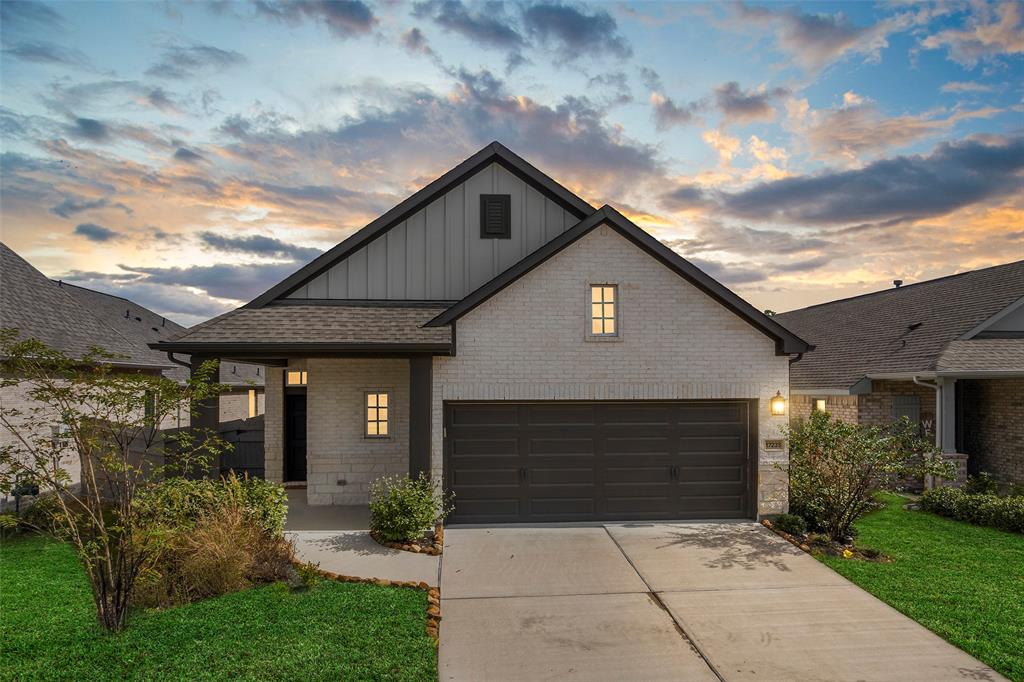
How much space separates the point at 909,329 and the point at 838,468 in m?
9.85

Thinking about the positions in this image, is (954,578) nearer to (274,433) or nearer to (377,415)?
(377,415)

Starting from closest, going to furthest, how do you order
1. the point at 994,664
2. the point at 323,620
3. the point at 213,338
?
the point at 994,664 < the point at 323,620 < the point at 213,338

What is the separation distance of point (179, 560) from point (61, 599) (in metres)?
1.50

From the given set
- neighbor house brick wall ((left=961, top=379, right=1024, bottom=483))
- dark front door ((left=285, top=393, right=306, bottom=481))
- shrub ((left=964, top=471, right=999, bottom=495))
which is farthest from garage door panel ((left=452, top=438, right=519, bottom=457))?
neighbor house brick wall ((left=961, top=379, right=1024, bottom=483))

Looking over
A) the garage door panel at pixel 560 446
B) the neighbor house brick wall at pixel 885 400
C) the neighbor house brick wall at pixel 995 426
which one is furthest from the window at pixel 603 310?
the neighbor house brick wall at pixel 995 426

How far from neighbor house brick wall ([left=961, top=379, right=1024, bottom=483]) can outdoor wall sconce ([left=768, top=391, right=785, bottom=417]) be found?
771cm

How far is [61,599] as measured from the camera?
7.12m

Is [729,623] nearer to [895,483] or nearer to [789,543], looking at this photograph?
[789,543]

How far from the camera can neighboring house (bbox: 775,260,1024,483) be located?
13.7m

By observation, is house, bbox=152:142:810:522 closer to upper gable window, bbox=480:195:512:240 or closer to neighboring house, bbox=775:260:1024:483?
upper gable window, bbox=480:195:512:240

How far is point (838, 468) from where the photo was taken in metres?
9.91

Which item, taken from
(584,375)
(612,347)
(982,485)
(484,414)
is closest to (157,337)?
(484,414)

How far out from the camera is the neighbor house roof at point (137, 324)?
76.5 ft

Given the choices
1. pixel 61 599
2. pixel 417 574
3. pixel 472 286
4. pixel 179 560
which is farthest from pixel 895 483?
pixel 61 599
